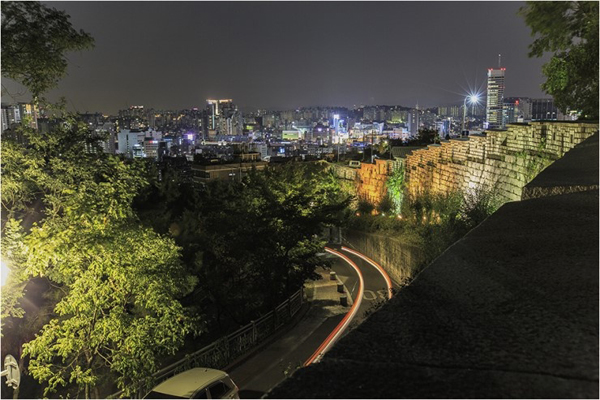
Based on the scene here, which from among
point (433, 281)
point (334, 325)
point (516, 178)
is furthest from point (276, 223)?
point (433, 281)

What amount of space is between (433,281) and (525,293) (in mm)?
439

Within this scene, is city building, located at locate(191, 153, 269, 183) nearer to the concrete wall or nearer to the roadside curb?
the concrete wall

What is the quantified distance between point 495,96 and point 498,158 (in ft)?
192

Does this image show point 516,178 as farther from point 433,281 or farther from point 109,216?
point 433,281

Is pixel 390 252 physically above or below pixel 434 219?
below

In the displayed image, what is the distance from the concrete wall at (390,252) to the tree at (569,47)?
23.7ft

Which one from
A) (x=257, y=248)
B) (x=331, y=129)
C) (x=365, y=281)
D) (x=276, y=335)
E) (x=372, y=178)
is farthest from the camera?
(x=331, y=129)

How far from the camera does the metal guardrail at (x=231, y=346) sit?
10324 mm

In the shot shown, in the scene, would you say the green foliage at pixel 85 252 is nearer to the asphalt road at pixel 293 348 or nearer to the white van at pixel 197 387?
the white van at pixel 197 387

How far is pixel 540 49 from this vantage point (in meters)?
13.7

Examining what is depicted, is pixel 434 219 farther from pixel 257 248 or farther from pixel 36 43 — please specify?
pixel 36 43

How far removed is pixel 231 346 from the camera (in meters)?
13.2

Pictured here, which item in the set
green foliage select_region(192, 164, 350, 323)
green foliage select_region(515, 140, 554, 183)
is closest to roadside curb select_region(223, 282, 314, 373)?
green foliage select_region(192, 164, 350, 323)

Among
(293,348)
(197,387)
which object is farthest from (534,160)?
(197,387)
